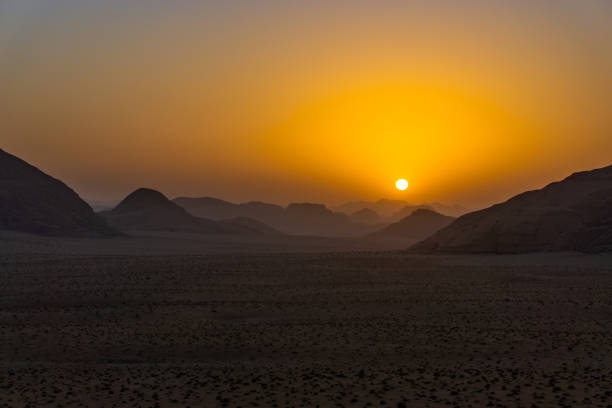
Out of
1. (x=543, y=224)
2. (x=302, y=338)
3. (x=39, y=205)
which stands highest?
(x=39, y=205)

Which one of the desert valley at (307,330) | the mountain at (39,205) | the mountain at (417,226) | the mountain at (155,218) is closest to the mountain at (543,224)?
the desert valley at (307,330)

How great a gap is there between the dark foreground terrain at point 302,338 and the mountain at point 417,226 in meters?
87.1

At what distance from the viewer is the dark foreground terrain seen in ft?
39.1

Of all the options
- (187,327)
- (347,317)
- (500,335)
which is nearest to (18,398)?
(187,327)

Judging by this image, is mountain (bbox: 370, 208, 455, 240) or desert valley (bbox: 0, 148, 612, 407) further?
mountain (bbox: 370, 208, 455, 240)

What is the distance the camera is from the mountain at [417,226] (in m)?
120

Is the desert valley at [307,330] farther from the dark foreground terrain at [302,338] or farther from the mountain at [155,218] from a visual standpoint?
the mountain at [155,218]

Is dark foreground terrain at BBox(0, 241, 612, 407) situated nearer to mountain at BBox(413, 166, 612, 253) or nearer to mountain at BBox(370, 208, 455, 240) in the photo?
mountain at BBox(413, 166, 612, 253)

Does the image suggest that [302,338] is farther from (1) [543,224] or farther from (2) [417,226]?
(2) [417,226]

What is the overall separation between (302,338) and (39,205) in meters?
63.2

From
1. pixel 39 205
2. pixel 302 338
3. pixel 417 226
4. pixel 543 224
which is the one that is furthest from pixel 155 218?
pixel 302 338

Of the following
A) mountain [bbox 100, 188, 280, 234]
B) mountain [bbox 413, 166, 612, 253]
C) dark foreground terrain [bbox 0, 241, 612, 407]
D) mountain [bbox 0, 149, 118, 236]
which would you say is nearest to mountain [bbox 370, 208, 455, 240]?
mountain [bbox 100, 188, 280, 234]

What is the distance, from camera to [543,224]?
5103cm

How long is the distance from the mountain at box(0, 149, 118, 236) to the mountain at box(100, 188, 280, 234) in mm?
22186
